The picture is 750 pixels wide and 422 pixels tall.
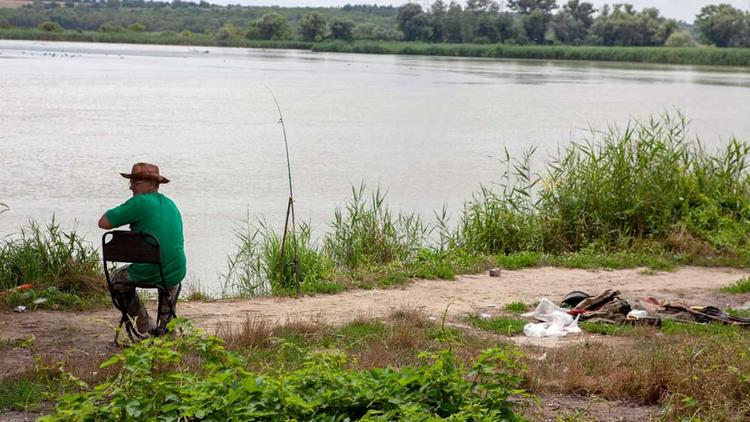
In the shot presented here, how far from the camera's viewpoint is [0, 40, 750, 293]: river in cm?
1240

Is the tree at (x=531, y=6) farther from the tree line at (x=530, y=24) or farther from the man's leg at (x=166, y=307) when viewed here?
the man's leg at (x=166, y=307)

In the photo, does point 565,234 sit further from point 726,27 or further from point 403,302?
point 726,27

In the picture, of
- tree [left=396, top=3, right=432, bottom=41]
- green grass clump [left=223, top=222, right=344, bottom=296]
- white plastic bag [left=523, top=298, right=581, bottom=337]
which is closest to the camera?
white plastic bag [left=523, top=298, right=581, bottom=337]

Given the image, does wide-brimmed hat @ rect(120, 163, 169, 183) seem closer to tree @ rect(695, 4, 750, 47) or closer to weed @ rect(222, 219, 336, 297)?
weed @ rect(222, 219, 336, 297)

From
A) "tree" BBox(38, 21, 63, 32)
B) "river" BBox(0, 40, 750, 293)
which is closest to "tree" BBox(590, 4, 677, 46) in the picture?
"river" BBox(0, 40, 750, 293)

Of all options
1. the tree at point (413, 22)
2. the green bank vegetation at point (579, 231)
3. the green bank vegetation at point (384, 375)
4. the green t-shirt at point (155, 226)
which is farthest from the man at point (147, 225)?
the tree at point (413, 22)

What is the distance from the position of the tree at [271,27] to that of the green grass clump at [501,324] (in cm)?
7199

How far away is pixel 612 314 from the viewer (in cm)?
625

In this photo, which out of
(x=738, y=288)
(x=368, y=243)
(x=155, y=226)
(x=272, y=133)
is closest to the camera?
(x=155, y=226)

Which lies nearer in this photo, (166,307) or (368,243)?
(166,307)

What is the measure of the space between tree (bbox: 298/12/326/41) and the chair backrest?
70465 mm

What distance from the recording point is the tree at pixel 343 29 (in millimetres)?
74250

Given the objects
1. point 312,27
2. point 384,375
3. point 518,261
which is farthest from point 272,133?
point 312,27

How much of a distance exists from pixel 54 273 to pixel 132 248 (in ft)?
7.34
